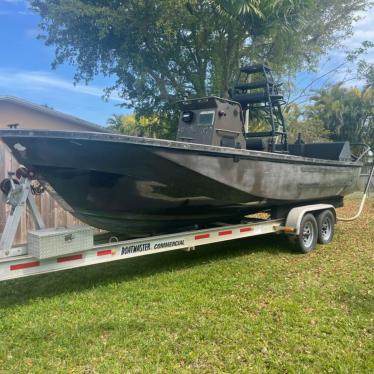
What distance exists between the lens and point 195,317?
394 cm

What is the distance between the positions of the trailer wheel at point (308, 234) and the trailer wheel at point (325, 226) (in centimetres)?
24

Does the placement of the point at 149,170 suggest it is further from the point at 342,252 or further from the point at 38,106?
the point at 38,106

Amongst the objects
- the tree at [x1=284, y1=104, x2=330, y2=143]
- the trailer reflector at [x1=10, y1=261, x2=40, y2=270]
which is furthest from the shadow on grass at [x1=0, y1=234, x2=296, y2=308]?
the tree at [x1=284, y1=104, x2=330, y2=143]

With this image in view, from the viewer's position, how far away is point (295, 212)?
6.55 metres

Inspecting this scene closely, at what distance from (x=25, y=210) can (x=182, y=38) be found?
7829 millimetres

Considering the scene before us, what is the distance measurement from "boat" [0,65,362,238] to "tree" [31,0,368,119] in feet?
17.0

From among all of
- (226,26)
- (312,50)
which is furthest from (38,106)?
(312,50)

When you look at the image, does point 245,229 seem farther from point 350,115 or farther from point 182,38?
point 350,115

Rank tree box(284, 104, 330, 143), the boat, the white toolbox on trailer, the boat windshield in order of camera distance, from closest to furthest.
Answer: the white toolbox on trailer, the boat, the boat windshield, tree box(284, 104, 330, 143)

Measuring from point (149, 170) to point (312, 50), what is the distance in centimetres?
1127

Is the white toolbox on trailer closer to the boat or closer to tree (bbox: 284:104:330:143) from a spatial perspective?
the boat

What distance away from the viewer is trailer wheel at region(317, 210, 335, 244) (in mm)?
7078

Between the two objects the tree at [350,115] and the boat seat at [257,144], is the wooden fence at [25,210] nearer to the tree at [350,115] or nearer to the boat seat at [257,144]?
the boat seat at [257,144]

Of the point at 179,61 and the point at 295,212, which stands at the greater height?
the point at 179,61
